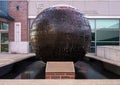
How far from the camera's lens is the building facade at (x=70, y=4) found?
1153 inches

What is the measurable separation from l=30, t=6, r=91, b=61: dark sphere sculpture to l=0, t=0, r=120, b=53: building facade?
21870mm

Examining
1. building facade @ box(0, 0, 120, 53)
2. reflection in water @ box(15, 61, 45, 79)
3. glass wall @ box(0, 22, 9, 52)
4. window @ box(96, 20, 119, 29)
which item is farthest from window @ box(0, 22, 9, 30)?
reflection in water @ box(15, 61, 45, 79)

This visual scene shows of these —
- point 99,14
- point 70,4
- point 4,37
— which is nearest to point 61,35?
point 70,4

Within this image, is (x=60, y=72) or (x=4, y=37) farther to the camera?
(x=4, y=37)

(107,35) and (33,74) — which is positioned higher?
(107,35)

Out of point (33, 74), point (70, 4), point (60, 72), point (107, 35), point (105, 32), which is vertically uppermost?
point (70, 4)

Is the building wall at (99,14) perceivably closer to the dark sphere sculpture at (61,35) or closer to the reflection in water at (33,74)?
the reflection in water at (33,74)

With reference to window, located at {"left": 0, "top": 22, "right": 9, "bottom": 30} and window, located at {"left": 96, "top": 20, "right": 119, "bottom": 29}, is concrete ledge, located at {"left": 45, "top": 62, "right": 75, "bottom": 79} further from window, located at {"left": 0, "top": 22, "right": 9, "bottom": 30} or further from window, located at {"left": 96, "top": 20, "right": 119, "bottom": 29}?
window, located at {"left": 0, "top": 22, "right": 9, "bottom": 30}

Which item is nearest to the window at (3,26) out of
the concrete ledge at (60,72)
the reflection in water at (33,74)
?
the reflection in water at (33,74)

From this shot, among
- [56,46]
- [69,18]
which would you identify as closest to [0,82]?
[56,46]

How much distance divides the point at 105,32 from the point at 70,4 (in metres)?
5.19

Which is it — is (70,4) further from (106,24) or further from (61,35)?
(61,35)

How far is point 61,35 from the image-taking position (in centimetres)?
704

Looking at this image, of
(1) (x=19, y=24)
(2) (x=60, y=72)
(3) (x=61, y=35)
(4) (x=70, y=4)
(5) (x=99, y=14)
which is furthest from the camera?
(1) (x=19, y=24)
